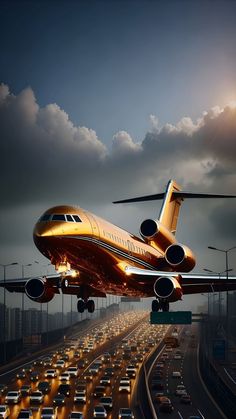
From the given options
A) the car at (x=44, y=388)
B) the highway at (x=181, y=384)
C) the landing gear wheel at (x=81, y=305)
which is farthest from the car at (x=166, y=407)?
the landing gear wheel at (x=81, y=305)

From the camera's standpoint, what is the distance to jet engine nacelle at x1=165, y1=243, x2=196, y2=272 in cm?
6191

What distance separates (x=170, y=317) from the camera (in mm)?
74812

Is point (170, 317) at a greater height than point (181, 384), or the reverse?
point (170, 317)

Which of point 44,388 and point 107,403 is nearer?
point 107,403

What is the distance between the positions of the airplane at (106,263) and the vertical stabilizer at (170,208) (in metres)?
10.5

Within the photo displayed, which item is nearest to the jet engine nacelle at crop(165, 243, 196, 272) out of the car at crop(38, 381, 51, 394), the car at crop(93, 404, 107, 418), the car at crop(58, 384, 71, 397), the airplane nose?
the airplane nose

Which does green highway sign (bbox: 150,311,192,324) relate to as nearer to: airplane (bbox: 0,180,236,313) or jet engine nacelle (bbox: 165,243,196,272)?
airplane (bbox: 0,180,236,313)

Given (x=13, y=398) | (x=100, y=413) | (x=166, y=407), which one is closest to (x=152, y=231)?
(x=100, y=413)

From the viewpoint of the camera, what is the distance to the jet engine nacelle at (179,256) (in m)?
61.9

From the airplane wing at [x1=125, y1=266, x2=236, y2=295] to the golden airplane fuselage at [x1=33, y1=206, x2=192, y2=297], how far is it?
3.98 ft

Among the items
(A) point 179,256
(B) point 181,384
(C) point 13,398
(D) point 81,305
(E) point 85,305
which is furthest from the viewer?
(B) point 181,384

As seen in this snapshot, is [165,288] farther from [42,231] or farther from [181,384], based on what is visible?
[181,384]

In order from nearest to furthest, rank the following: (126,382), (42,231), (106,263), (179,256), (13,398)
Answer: (42,231) < (106,263) < (179,256) < (13,398) < (126,382)

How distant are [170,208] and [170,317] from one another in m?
18.0
